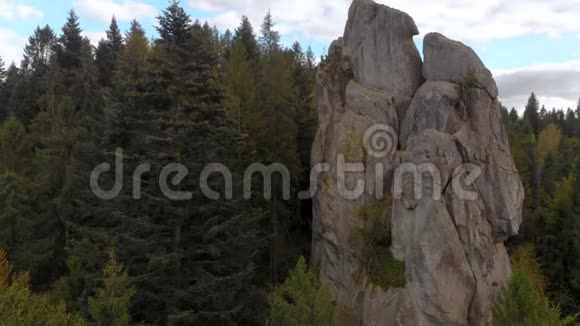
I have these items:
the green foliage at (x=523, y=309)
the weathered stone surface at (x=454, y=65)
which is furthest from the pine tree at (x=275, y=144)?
the green foliage at (x=523, y=309)

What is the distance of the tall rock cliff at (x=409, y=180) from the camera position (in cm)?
2262

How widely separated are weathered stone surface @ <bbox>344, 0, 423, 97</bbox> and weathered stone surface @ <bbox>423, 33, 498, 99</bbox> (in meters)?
1.04

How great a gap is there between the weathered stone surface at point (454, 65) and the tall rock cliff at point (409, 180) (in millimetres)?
57

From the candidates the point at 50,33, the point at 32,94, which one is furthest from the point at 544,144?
the point at 50,33

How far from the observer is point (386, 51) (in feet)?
88.1

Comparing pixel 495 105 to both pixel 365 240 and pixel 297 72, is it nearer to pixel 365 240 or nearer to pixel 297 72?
pixel 365 240

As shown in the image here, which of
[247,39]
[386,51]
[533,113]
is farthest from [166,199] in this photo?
[533,113]

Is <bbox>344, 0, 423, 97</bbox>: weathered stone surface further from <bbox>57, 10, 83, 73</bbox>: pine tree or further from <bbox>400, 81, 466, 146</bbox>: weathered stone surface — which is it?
<bbox>57, 10, 83, 73</bbox>: pine tree

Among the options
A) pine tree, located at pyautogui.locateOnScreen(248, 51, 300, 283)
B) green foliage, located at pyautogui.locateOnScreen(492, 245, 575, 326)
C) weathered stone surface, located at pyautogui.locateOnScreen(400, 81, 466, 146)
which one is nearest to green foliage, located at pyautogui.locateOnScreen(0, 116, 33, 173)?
pine tree, located at pyautogui.locateOnScreen(248, 51, 300, 283)

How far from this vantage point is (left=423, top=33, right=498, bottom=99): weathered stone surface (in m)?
24.8

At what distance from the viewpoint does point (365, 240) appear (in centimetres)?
2505

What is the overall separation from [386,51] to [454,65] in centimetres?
382

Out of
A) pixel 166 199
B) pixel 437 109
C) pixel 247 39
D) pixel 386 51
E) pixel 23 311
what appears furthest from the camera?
pixel 247 39

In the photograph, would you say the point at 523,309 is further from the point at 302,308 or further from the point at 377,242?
the point at 377,242
